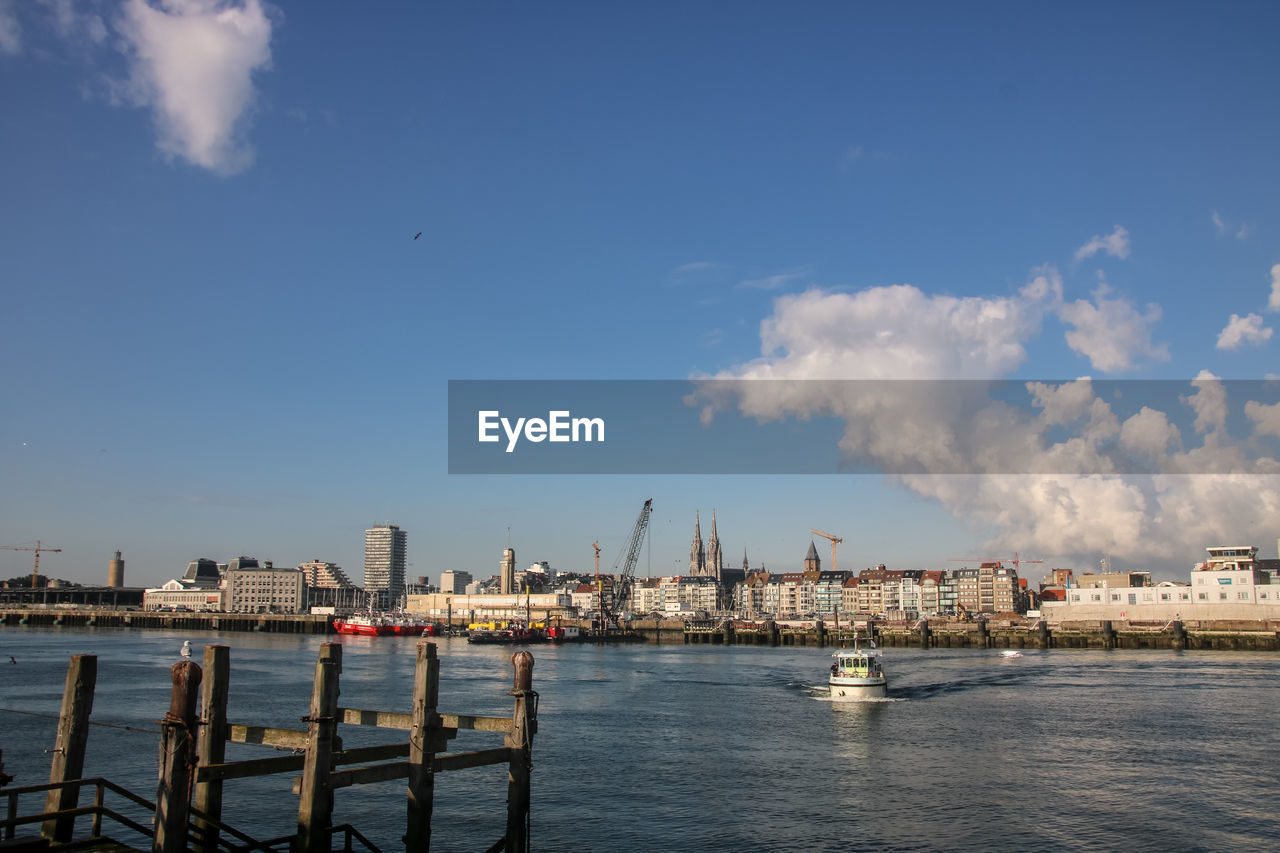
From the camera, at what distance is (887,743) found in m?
54.9

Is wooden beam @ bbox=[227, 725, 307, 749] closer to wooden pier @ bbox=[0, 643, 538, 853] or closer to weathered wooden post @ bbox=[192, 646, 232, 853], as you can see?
wooden pier @ bbox=[0, 643, 538, 853]

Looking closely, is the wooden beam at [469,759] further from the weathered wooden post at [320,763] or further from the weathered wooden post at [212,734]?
the weathered wooden post at [212,734]

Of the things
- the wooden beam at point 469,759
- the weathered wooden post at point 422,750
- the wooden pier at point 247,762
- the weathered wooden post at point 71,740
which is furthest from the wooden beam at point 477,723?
the weathered wooden post at point 71,740

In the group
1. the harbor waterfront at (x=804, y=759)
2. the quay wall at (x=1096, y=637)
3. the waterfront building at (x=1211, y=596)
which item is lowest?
the quay wall at (x=1096, y=637)

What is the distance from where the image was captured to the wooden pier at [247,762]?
688 inches

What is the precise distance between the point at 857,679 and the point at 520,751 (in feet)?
202

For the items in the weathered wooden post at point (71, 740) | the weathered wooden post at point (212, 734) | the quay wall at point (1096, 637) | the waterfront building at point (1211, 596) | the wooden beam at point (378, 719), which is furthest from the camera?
the waterfront building at point (1211, 596)

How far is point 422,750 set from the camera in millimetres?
21062

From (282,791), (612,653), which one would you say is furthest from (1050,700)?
(612,653)

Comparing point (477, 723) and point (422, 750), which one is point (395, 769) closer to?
point (422, 750)

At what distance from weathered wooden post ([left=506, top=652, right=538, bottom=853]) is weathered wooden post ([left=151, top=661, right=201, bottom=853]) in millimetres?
6790

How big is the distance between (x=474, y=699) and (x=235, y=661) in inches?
2233

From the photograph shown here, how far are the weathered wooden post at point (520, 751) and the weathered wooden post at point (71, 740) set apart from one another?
872 centimetres

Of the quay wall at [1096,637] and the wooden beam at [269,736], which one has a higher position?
the wooden beam at [269,736]
